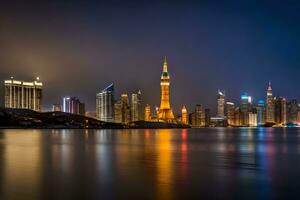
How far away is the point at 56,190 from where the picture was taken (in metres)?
19.8

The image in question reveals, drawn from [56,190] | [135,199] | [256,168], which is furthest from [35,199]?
[256,168]

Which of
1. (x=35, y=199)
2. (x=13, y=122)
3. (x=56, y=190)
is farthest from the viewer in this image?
(x=13, y=122)

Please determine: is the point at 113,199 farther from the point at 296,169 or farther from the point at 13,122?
the point at 13,122

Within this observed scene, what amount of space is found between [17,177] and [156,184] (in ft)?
27.2

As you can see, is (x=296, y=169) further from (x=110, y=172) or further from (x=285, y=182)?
(x=110, y=172)

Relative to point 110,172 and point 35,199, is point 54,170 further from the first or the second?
point 35,199

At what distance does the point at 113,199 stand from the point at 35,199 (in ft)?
10.6

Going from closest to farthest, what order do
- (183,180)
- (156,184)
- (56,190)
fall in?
(56,190) < (156,184) < (183,180)

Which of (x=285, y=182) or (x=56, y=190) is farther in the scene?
(x=285, y=182)

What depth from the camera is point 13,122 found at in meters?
194

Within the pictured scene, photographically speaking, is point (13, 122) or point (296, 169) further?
point (13, 122)

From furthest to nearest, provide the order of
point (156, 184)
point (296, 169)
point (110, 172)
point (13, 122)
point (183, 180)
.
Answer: point (13, 122) < point (296, 169) < point (110, 172) < point (183, 180) < point (156, 184)

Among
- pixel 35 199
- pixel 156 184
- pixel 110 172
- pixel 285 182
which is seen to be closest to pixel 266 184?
pixel 285 182

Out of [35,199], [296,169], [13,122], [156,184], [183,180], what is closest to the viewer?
[35,199]
